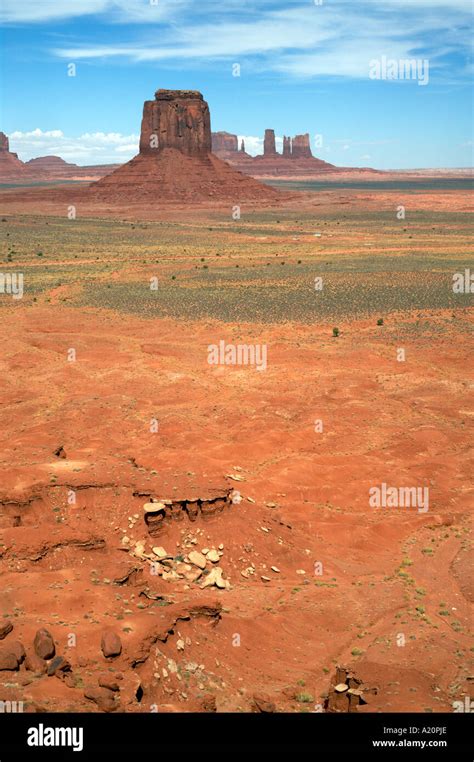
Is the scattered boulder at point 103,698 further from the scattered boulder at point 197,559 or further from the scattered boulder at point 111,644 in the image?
the scattered boulder at point 197,559

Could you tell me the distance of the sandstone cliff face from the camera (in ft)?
402

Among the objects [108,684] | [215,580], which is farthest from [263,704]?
[215,580]

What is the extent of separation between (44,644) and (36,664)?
28 centimetres

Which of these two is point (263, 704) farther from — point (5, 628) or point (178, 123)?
point (178, 123)

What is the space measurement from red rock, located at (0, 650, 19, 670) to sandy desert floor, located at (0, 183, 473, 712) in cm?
8

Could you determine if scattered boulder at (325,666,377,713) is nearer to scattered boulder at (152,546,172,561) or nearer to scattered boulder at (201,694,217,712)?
scattered boulder at (201,694,217,712)

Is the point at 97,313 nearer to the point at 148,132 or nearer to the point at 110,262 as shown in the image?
the point at 110,262

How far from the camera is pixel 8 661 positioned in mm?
9438

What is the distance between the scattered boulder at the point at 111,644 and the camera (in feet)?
32.6

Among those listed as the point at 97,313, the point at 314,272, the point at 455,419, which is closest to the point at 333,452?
the point at 455,419

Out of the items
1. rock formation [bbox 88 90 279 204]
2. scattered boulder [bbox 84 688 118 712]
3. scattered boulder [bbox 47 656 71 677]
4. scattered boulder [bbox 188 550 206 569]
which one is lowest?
scattered boulder [bbox 84 688 118 712]

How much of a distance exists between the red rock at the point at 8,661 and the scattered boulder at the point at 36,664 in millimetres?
162

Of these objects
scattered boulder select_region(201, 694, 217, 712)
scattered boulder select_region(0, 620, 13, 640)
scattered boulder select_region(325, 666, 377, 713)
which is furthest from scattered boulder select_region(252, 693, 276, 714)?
scattered boulder select_region(0, 620, 13, 640)

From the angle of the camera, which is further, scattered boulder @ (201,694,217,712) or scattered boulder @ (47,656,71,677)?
scattered boulder @ (201,694,217,712)
